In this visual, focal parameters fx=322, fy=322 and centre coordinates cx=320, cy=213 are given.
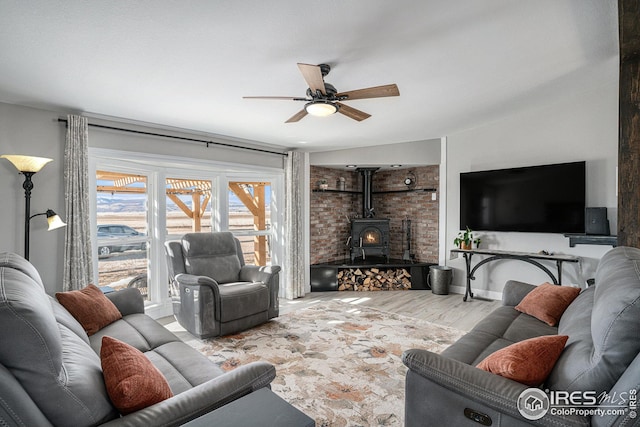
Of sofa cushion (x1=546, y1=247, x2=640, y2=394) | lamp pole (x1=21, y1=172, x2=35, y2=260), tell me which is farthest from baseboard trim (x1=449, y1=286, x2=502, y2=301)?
lamp pole (x1=21, y1=172, x2=35, y2=260)

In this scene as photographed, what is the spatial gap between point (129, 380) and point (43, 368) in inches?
11.1

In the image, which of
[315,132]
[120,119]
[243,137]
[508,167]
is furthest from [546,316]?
[120,119]

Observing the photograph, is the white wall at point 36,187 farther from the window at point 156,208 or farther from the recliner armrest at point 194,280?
the recliner armrest at point 194,280

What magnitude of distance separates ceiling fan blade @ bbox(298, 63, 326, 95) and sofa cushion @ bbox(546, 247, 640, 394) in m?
1.86

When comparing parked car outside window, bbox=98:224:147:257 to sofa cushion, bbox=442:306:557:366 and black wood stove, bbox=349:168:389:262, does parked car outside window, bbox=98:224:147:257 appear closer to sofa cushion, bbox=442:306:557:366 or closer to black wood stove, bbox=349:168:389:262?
black wood stove, bbox=349:168:389:262

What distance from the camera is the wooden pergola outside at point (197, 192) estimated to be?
13.2 ft

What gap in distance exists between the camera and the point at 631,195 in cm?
234

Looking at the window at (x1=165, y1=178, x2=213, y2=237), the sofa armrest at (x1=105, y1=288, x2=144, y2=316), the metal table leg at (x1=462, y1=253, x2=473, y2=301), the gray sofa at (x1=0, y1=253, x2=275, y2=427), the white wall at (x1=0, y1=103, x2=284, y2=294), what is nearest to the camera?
the gray sofa at (x1=0, y1=253, x2=275, y2=427)

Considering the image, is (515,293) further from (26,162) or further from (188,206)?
(26,162)

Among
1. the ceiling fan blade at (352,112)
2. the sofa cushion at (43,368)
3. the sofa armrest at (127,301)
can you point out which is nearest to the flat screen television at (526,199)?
the ceiling fan blade at (352,112)

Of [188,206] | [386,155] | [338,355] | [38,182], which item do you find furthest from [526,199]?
[38,182]

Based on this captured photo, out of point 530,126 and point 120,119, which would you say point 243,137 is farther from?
point 530,126

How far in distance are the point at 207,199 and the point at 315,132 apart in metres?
1.91

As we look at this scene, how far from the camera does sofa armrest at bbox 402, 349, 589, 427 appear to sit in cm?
121
